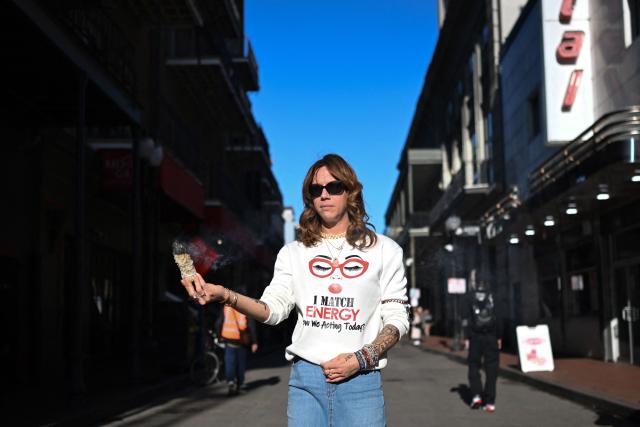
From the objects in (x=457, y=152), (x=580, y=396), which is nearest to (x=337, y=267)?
(x=580, y=396)

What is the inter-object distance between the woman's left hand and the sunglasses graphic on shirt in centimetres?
34

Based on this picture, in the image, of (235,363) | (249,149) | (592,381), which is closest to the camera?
(235,363)

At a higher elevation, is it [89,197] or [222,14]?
[222,14]

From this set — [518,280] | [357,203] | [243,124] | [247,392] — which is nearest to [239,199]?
→ [243,124]

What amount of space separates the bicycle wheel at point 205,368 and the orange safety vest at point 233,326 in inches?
81.6

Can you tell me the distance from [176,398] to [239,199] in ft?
86.2

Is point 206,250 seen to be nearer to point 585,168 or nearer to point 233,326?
point 233,326

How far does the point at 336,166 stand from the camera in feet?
11.4

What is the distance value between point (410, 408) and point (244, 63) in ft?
94.7

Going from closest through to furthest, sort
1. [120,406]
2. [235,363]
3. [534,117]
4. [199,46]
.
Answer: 1. [120,406]
2. [235,363]
3. [199,46]
4. [534,117]

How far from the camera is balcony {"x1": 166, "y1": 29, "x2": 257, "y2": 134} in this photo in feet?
81.3

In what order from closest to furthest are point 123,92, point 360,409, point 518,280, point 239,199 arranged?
point 360,409 → point 123,92 → point 518,280 → point 239,199

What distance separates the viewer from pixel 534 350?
52.9ft

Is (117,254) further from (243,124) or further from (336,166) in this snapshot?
(336,166)
